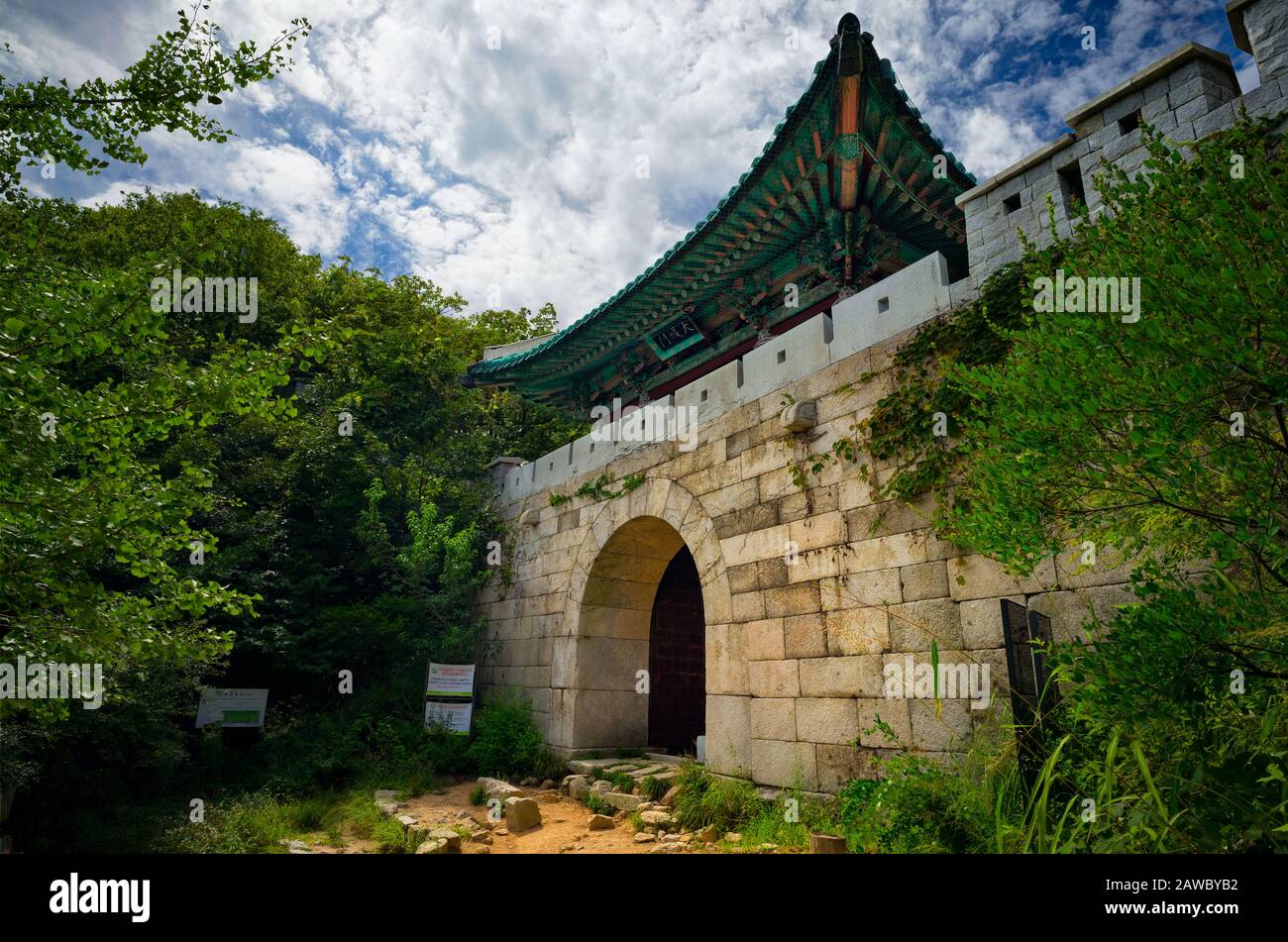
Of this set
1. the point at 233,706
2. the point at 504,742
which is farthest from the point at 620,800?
the point at 233,706

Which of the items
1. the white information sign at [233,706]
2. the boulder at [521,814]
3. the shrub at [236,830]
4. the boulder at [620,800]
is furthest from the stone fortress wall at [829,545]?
the white information sign at [233,706]

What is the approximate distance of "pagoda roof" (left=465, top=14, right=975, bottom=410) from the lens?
5512 mm

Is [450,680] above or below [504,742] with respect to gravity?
above

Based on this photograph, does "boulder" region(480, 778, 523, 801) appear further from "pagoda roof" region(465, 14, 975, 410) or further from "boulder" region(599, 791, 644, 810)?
"pagoda roof" region(465, 14, 975, 410)

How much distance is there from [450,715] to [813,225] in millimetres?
7383

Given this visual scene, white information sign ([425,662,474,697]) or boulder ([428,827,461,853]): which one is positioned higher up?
white information sign ([425,662,474,697])

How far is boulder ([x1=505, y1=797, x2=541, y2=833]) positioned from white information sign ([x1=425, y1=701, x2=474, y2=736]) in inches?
99.4

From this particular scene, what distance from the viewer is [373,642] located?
888cm

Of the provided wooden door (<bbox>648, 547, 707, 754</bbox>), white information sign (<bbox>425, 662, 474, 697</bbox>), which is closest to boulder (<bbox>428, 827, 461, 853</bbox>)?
white information sign (<bbox>425, 662, 474, 697</bbox>)

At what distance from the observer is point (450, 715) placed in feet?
28.3

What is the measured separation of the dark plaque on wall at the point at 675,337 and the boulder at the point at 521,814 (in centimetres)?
554

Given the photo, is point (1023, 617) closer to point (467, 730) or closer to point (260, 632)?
point (467, 730)

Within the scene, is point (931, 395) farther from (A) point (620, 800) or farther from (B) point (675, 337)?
(A) point (620, 800)
